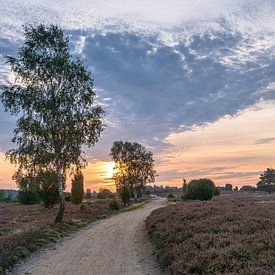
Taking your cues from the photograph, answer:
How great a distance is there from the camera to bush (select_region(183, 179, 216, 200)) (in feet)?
202

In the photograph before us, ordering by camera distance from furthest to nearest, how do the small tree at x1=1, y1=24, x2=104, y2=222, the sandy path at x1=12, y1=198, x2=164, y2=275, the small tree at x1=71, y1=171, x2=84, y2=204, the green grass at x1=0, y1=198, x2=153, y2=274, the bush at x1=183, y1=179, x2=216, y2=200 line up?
the small tree at x1=71, y1=171, x2=84, y2=204
the bush at x1=183, y1=179, x2=216, y2=200
the small tree at x1=1, y1=24, x2=104, y2=222
the green grass at x1=0, y1=198, x2=153, y2=274
the sandy path at x1=12, y1=198, x2=164, y2=275

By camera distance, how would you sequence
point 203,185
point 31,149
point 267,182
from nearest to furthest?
point 31,149 → point 203,185 → point 267,182

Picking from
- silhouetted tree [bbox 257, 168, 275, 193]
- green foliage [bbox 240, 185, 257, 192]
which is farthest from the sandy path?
green foliage [bbox 240, 185, 257, 192]

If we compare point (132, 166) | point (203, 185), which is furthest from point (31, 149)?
point (132, 166)

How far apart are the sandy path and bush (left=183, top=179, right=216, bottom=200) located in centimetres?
3510

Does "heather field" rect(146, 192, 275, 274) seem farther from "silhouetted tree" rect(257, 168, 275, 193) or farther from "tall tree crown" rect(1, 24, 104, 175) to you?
"silhouetted tree" rect(257, 168, 275, 193)

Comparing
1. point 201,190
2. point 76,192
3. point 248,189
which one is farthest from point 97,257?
point 248,189

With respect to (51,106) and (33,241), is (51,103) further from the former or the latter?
(33,241)

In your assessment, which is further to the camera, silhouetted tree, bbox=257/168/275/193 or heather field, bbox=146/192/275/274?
silhouetted tree, bbox=257/168/275/193

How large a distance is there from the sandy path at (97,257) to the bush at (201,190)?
35.1 metres

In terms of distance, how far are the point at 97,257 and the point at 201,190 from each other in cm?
4383

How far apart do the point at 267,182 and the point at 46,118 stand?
103073mm

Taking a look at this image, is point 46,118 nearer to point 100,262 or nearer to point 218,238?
point 100,262

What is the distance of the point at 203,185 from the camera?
62031mm
